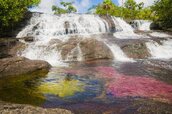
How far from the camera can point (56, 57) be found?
92.5ft

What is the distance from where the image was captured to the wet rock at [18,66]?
20250 mm

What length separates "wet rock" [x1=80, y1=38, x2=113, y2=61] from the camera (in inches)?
1101

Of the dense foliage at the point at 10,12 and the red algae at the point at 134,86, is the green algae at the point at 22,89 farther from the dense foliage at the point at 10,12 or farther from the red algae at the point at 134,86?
the dense foliage at the point at 10,12

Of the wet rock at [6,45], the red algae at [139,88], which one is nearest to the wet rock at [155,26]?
the wet rock at [6,45]

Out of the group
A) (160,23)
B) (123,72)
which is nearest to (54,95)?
(123,72)

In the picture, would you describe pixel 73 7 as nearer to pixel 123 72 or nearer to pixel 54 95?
pixel 123 72

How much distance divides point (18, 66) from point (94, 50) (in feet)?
31.2

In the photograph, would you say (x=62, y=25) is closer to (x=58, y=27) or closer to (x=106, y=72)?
(x=58, y=27)

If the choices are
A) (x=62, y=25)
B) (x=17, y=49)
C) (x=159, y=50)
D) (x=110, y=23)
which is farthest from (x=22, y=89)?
(x=110, y=23)

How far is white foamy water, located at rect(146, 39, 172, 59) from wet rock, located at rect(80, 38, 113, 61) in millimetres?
4812

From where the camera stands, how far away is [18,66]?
69.1ft

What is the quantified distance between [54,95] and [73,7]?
217 feet

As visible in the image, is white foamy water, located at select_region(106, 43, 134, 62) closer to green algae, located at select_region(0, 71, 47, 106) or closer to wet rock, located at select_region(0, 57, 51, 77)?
wet rock, located at select_region(0, 57, 51, 77)

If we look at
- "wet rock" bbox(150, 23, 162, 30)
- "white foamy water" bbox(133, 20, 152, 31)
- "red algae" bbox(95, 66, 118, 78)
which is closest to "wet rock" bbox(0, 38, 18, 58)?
"red algae" bbox(95, 66, 118, 78)
